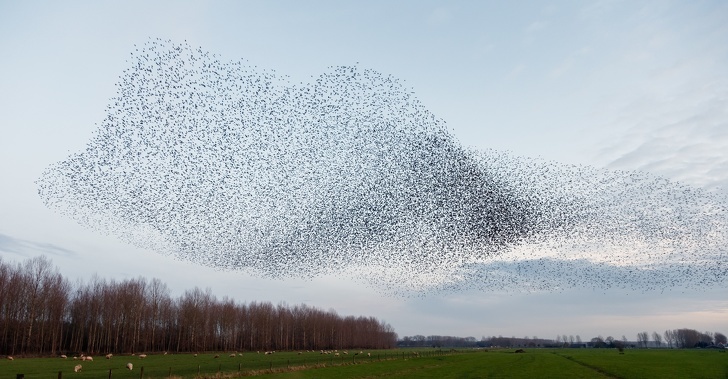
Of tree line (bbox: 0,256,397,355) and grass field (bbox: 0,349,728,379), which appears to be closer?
grass field (bbox: 0,349,728,379)

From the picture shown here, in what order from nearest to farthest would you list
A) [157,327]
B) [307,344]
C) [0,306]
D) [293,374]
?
[293,374] → [0,306] → [157,327] → [307,344]

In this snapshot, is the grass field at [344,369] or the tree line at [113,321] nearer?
the grass field at [344,369]

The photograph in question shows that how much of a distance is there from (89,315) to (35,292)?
50.6 ft

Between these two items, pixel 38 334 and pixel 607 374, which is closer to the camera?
pixel 607 374

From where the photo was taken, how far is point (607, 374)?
60500 millimetres

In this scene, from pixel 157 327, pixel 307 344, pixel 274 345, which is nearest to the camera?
pixel 157 327

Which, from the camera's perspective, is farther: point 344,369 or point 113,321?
point 113,321

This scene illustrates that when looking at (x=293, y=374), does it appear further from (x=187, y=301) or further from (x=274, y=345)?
(x=274, y=345)

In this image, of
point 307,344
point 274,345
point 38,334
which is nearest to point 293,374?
point 38,334

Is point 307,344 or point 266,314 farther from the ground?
point 266,314

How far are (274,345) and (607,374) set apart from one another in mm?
139321

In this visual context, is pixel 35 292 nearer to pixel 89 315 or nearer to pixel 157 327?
pixel 89 315

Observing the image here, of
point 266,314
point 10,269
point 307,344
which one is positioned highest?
point 10,269

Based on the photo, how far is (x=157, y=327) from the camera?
133500mm
